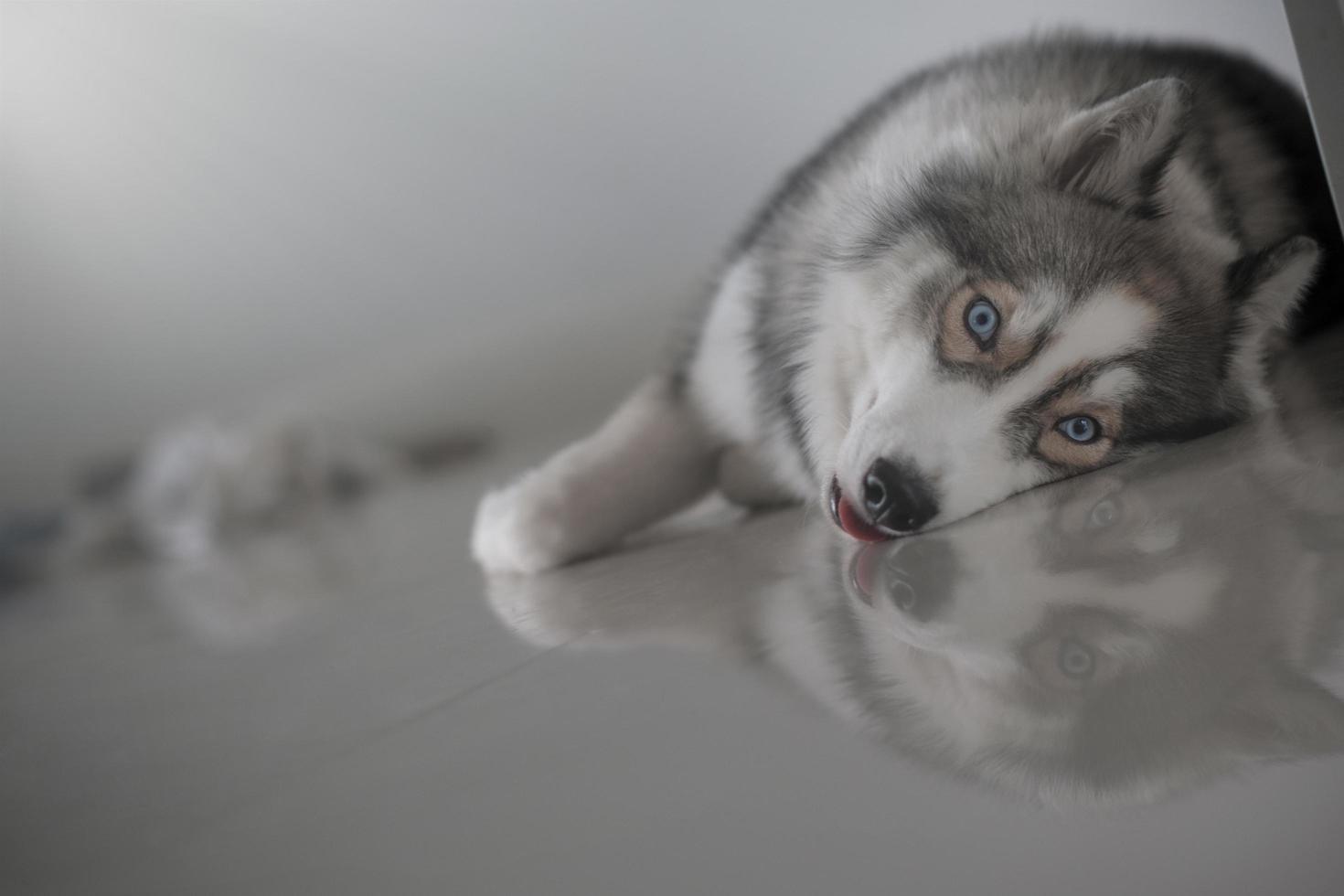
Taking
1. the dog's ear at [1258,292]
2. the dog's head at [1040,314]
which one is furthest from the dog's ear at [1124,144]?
the dog's ear at [1258,292]

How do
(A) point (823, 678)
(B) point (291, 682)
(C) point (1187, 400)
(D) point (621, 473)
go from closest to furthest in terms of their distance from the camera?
(A) point (823, 678) < (B) point (291, 682) < (C) point (1187, 400) < (D) point (621, 473)

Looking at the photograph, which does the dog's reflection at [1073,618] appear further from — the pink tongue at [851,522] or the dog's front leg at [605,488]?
the dog's front leg at [605,488]

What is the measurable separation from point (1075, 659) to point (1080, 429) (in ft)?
2.42

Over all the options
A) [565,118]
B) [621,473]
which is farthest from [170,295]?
[621,473]

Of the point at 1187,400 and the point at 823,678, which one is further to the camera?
the point at 1187,400

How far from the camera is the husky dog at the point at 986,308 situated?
5.08 ft

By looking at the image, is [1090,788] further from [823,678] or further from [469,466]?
[469,466]

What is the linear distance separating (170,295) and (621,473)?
3.81 m

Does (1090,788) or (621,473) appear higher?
(621,473)

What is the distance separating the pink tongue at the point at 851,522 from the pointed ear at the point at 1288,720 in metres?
0.75

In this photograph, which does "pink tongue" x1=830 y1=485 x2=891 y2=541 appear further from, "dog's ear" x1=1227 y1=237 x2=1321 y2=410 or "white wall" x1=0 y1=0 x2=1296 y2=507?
"white wall" x1=0 y1=0 x2=1296 y2=507

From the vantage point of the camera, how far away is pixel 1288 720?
2.51ft

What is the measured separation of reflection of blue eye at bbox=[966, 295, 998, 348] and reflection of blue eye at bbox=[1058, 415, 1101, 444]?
6.6 inches

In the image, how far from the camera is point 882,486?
1491 mm
